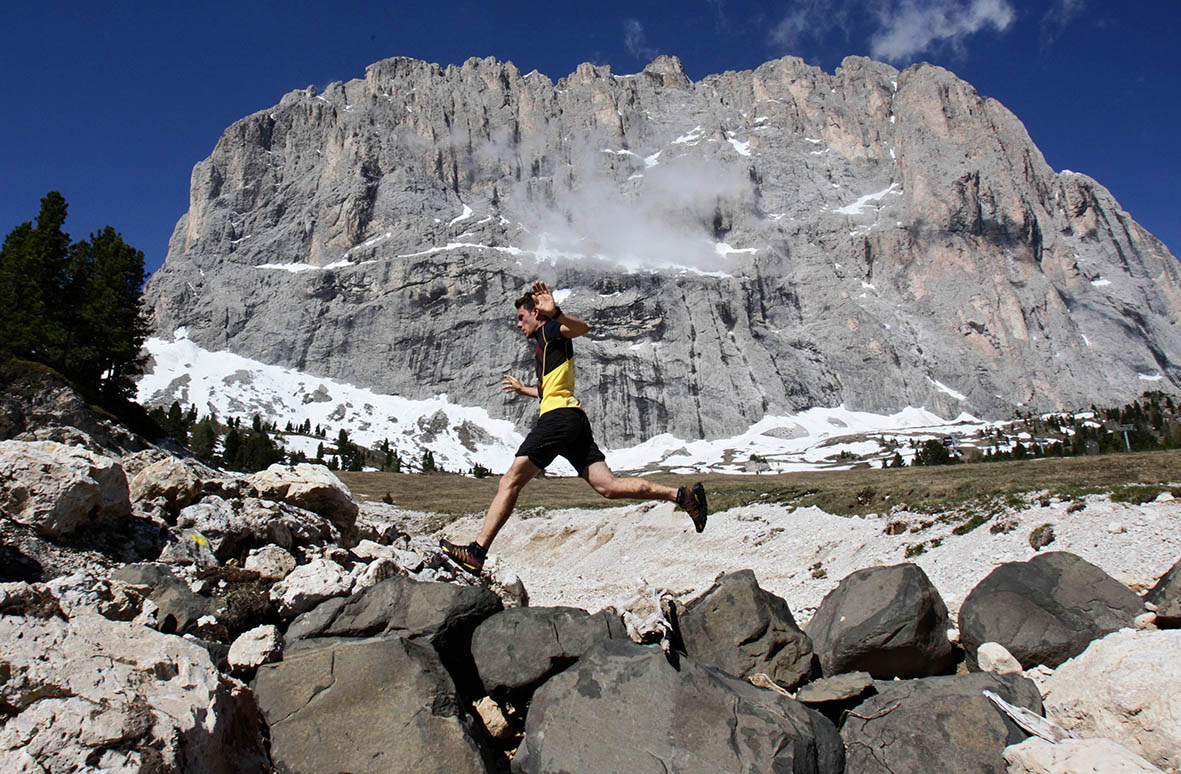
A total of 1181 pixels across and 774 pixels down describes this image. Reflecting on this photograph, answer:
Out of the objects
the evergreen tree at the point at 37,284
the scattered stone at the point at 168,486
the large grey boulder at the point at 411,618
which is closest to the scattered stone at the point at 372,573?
the large grey boulder at the point at 411,618

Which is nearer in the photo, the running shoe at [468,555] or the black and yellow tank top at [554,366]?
the running shoe at [468,555]

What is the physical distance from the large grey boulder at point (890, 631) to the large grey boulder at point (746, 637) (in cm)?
44

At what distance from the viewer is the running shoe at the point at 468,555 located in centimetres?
707

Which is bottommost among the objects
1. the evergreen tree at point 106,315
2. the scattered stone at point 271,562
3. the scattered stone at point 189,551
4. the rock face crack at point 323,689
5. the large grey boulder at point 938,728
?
the large grey boulder at point 938,728

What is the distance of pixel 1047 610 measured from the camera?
712 cm

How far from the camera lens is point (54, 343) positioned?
127ft

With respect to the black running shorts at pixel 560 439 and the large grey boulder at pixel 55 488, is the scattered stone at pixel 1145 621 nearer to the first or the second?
the black running shorts at pixel 560 439

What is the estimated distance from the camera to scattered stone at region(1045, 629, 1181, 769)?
5.14m

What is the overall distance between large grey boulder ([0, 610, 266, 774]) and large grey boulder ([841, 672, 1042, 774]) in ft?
15.6

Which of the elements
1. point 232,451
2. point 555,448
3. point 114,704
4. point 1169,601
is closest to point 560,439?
point 555,448

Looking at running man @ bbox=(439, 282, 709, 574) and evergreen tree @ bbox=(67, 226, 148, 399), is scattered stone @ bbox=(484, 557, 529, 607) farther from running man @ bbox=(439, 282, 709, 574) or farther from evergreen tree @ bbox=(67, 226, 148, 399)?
evergreen tree @ bbox=(67, 226, 148, 399)

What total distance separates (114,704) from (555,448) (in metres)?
4.12

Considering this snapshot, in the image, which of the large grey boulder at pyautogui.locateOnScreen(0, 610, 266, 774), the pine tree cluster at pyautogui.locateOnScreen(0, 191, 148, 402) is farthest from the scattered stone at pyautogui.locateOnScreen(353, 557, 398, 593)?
the pine tree cluster at pyautogui.locateOnScreen(0, 191, 148, 402)

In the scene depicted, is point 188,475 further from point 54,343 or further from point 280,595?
point 54,343
